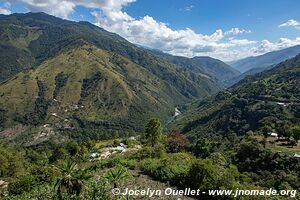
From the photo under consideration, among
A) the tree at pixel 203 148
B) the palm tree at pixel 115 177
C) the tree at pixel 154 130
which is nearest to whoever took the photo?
the palm tree at pixel 115 177

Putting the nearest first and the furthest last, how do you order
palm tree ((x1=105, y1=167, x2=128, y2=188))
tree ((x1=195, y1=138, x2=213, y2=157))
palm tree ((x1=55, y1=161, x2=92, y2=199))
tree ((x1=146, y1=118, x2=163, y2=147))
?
palm tree ((x1=55, y1=161, x2=92, y2=199)) → palm tree ((x1=105, y1=167, x2=128, y2=188)) → tree ((x1=146, y1=118, x2=163, y2=147)) → tree ((x1=195, y1=138, x2=213, y2=157))

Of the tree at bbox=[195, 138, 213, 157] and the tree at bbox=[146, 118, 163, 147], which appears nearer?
the tree at bbox=[146, 118, 163, 147]

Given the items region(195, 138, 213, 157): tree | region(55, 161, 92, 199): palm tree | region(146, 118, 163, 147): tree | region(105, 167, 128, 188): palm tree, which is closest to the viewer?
region(55, 161, 92, 199): palm tree

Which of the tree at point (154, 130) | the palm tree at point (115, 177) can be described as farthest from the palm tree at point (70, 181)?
the tree at point (154, 130)

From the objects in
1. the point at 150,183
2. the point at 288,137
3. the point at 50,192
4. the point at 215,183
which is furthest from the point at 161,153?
the point at 288,137

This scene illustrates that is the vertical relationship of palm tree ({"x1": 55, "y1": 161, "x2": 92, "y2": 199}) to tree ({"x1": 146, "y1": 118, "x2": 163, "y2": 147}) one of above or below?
above

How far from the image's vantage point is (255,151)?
385 feet

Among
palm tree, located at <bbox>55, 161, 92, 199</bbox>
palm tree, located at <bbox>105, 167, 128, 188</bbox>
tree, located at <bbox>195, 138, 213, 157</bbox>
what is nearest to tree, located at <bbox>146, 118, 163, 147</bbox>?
tree, located at <bbox>195, 138, 213, 157</bbox>

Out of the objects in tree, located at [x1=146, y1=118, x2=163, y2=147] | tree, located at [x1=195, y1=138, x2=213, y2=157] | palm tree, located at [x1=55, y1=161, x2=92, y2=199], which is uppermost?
palm tree, located at [x1=55, y1=161, x2=92, y2=199]

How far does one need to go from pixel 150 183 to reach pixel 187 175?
5237 millimetres

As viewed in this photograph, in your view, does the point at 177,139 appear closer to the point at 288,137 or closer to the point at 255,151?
the point at 255,151

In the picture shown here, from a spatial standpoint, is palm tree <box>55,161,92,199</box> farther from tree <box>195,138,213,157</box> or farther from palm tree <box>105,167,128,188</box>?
tree <box>195,138,213,157</box>

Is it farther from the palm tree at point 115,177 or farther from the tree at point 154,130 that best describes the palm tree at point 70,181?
the tree at point 154,130

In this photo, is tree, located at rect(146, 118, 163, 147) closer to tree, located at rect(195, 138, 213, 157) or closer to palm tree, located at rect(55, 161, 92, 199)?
→ tree, located at rect(195, 138, 213, 157)
